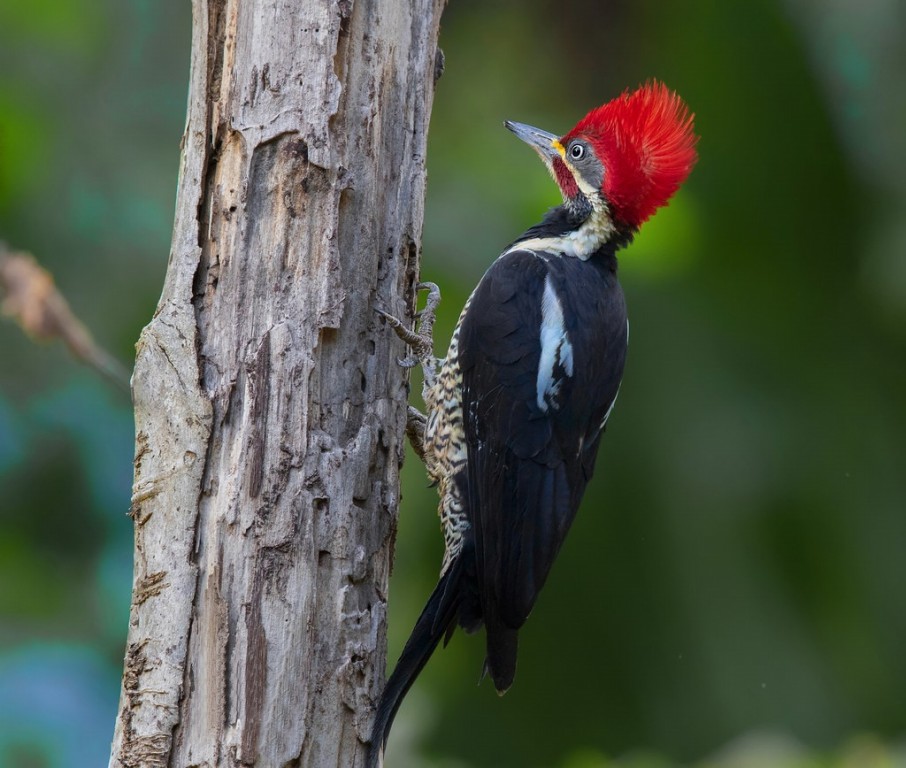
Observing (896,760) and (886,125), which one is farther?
(886,125)

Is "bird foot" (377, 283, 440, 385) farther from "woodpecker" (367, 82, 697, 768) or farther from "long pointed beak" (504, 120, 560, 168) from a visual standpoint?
"long pointed beak" (504, 120, 560, 168)

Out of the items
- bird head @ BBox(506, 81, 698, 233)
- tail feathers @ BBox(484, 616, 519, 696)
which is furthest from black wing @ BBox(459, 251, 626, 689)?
bird head @ BBox(506, 81, 698, 233)

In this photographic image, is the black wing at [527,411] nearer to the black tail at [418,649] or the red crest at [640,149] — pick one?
the black tail at [418,649]

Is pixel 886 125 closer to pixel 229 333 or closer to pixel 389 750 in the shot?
pixel 389 750

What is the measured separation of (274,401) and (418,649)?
0.72 metres

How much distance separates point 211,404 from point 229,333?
17 centimetres

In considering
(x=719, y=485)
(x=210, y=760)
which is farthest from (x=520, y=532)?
(x=719, y=485)

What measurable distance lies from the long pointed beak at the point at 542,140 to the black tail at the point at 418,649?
1.43m

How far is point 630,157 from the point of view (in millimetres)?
3619

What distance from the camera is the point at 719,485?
6766mm

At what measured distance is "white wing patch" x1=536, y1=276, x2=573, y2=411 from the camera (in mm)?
3395

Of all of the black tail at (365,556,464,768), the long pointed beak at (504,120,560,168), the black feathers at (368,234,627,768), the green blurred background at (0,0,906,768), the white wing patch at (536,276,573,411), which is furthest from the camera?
the green blurred background at (0,0,906,768)

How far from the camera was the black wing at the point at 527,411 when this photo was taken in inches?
125

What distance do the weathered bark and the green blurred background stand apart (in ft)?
9.29
